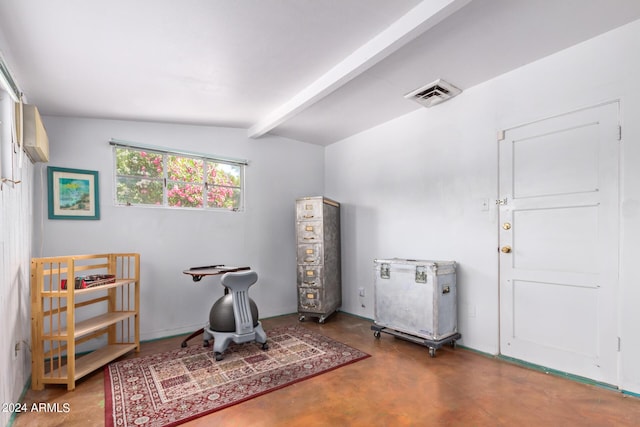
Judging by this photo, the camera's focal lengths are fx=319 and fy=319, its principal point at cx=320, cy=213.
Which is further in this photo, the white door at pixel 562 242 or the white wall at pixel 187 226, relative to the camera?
the white wall at pixel 187 226

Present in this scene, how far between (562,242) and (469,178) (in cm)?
102

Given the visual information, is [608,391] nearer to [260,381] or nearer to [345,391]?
[345,391]

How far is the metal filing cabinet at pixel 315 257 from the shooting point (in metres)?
4.30

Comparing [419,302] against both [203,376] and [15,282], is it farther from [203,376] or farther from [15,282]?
[15,282]

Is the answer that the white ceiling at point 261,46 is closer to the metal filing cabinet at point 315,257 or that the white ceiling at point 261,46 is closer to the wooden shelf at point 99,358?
the metal filing cabinet at point 315,257

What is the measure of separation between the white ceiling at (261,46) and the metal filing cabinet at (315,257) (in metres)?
1.42

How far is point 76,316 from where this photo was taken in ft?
10.7

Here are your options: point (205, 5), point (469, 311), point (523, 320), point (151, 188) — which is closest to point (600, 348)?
point (523, 320)

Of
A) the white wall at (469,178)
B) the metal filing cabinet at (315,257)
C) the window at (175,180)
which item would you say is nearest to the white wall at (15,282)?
the window at (175,180)

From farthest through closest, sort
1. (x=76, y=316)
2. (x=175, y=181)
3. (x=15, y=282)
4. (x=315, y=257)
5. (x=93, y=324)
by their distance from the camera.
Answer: (x=315, y=257)
(x=175, y=181)
(x=76, y=316)
(x=93, y=324)
(x=15, y=282)

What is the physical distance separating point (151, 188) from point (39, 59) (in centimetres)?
174

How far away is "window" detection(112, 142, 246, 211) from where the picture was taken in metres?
3.68

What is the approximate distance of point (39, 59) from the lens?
2275 millimetres

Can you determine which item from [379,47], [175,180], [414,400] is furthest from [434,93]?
[175,180]
